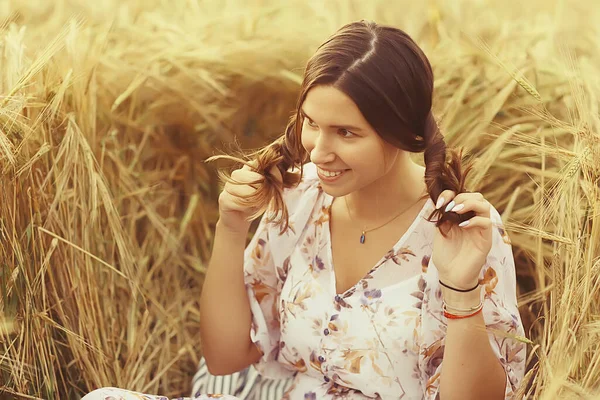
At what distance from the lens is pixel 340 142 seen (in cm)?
135

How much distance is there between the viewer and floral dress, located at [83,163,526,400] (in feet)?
4.75

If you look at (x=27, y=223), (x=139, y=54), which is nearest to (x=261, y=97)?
(x=139, y=54)

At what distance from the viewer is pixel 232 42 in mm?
2295

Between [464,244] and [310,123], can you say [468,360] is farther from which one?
[310,123]

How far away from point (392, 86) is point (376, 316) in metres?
0.39

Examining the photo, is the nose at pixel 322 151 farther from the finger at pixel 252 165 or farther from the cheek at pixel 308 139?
the finger at pixel 252 165

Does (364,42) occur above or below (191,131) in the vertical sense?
above

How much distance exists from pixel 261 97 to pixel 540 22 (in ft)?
2.51

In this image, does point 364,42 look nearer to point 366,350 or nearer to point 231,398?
point 366,350

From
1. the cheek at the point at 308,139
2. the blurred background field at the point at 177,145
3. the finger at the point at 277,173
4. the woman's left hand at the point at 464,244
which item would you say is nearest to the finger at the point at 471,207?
the woman's left hand at the point at 464,244

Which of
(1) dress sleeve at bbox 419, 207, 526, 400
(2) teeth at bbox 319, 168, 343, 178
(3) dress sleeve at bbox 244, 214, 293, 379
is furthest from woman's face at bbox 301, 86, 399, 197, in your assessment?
(3) dress sleeve at bbox 244, 214, 293, 379

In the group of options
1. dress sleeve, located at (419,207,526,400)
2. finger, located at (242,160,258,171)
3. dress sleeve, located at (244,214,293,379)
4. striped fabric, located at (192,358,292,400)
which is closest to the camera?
dress sleeve, located at (419,207,526,400)

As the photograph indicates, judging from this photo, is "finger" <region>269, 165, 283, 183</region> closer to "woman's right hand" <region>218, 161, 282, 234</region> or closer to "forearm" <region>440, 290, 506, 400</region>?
"woman's right hand" <region>218, 161, 282, 234</region>

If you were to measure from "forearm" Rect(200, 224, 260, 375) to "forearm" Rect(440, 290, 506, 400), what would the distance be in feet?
1.39
